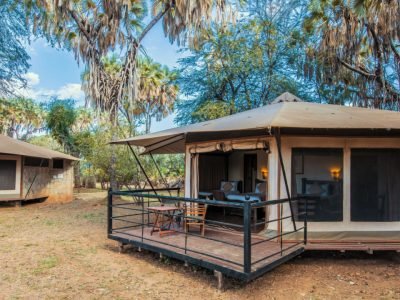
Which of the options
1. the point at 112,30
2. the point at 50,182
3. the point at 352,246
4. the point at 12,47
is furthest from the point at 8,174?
the point at 352,246

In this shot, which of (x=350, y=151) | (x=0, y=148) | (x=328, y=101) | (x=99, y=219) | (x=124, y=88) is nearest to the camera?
(x=350, y=151)

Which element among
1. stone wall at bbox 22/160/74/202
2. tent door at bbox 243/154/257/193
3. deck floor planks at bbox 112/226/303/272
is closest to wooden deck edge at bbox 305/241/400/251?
deck floor planks at bbox 112/226/303/272

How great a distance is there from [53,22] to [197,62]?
6.47 m

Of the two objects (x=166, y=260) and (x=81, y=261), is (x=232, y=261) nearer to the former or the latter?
(x=166, y=260)

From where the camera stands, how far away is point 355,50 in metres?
11.2

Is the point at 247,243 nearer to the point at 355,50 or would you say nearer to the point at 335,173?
the point at 335,173

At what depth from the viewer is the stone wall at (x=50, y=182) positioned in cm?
1284

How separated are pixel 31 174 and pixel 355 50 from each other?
13.8 metres

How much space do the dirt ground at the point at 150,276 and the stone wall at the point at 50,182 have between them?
6.70m

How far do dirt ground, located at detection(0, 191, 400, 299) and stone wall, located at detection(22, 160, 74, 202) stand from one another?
6703mm

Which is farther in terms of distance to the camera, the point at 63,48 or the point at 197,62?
the point at 197,62

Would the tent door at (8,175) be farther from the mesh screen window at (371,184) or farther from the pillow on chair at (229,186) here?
the mesh screen window at (371,184)

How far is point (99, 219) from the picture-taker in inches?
377

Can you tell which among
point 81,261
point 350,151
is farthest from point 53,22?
point 350,151
